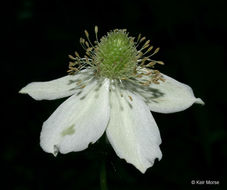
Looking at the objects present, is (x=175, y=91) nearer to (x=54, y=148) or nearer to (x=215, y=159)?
(x=54, y=148)

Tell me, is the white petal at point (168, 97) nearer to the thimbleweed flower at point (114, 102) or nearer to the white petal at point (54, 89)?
the thimbleweed flower at point (114, 102)

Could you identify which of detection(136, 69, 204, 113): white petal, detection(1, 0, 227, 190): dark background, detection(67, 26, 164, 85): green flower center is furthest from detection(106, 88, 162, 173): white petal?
detection(1, 0, 227, 190): dark background

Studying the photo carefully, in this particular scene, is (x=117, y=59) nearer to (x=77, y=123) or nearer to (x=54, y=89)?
(x=54, y=89)
